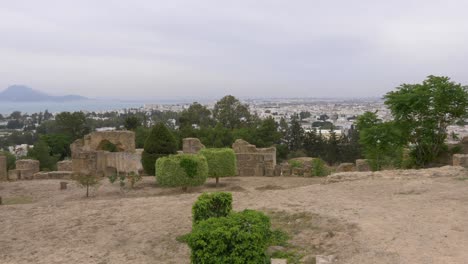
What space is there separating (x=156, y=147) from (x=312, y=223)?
13.2m

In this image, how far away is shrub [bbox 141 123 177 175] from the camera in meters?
20.8

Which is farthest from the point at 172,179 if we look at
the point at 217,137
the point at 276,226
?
the point at 217,137

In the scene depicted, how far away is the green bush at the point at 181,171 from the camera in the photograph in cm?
1515

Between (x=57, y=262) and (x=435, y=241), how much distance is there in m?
6.13

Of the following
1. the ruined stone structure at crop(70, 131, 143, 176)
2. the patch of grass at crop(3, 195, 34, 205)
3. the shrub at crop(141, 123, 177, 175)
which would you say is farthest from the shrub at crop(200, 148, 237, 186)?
the patch of grass at crop(3, 195, 34, 205)

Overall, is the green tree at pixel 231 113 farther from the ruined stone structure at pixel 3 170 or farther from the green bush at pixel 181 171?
the green bush at pixel 181 171

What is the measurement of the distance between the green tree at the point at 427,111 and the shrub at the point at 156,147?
32.5 feet

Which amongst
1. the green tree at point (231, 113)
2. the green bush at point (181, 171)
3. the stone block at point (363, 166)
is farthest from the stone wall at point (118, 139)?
the green tree at point (231, 113)

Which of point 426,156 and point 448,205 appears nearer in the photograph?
point 448,205

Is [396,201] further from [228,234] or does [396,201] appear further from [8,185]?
[8,185]

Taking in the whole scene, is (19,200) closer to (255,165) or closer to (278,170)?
(255,165)

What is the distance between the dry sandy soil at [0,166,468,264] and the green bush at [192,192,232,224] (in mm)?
670

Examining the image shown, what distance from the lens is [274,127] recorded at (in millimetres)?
42219

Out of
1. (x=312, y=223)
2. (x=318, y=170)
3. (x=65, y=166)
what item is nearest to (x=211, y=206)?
(x=312, y=223)
